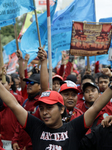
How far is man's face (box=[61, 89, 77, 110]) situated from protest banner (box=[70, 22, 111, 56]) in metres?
1.99

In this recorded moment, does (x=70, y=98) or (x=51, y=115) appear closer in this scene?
(x=51, y=115)

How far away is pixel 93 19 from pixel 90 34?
3.34 feet

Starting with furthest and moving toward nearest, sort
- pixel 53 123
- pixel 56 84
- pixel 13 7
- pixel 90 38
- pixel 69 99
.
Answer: pixel 90 38 → pixel 56 84 → pixel 13 7 → pixel 69 99 → pixel 53 123

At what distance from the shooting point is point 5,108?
4.21 meters

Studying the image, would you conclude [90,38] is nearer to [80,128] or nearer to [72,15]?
[72,15]

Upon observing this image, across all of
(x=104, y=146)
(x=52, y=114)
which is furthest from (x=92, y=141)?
(x=52, y=114)

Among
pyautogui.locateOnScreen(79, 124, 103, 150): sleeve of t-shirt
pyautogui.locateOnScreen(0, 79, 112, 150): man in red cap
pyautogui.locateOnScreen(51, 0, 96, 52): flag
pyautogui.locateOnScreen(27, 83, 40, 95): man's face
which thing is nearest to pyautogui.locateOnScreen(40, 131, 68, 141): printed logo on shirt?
pyautogui.locateOnScreen(0, 79, 112, 150): man in red cap

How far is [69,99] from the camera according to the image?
3564 mm

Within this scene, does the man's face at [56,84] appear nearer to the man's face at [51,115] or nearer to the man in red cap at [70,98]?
the man in red cap at [70,98]

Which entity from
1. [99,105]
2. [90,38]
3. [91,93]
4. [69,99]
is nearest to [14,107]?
[99,105]

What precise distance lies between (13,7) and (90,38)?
7.65 ft

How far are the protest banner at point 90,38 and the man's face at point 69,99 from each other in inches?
78.3

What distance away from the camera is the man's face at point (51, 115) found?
249 cm

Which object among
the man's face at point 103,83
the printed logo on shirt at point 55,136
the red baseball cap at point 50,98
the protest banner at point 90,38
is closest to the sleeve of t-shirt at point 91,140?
the printed logo on shirt at point 55,136
